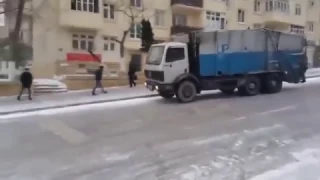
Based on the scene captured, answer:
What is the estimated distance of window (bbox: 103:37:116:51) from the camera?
3222cm

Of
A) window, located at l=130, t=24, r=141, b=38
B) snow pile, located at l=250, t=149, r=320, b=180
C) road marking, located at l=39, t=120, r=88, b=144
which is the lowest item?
snow pile, located at l=250, t=149, r=320, b=180

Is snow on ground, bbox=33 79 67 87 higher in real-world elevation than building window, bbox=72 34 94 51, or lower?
lower

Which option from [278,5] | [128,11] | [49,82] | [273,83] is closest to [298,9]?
[278,5]

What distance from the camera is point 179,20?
3794 centimetres

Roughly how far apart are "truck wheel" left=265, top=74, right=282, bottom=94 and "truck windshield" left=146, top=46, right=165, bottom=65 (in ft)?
18.8

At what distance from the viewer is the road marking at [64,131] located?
36.6 ft

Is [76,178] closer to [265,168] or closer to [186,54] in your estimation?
[265,168]

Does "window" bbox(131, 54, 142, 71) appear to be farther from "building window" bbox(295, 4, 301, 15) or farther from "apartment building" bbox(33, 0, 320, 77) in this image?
"building window" bbox(295, 4, 301, 15)

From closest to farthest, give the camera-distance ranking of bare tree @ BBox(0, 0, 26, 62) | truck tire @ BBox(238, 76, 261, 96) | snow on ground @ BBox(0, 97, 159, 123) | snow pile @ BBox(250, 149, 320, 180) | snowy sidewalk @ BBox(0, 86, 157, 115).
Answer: snow pile @ BBox(250, 149, 320, 180) < snow on ground @ BBox(0, 97, 159, 123) < snowy sidewalk @ BBox(0, 86, 157, 115) < truck tire @ BBox(238, 76, 261, 96) < bare tree @ BBox(0, 0, 26, 62)

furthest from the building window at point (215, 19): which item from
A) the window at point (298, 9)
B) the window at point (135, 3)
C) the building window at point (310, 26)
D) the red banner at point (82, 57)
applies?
the building window at point (310, 26)

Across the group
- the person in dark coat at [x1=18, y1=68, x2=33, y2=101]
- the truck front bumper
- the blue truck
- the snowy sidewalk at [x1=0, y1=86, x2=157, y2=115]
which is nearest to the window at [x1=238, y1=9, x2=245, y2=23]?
the blue truck

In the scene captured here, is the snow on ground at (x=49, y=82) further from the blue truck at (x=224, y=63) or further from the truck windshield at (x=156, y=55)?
the truck windshield at (x=156, y=55)

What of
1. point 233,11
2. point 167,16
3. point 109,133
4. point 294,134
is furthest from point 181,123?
point 233,11

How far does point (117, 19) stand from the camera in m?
33.1
